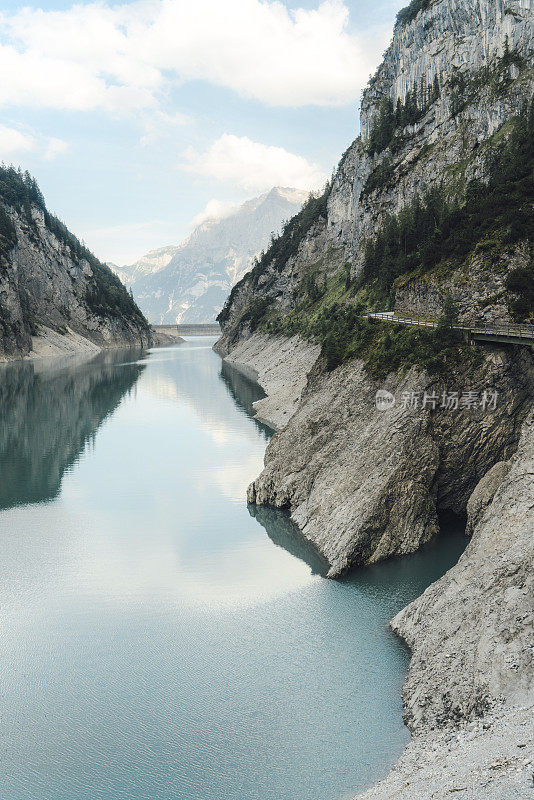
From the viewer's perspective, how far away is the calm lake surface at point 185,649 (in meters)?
22.4

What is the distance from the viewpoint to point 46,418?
101 metres

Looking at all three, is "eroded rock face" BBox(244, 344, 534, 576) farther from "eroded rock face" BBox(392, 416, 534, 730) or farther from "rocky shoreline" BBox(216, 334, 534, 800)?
"eroded rock face" BBox(392, 416, 534, 730)

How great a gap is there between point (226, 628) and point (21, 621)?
41.0ft

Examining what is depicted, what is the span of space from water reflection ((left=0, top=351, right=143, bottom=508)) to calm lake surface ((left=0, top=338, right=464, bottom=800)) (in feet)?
3.51

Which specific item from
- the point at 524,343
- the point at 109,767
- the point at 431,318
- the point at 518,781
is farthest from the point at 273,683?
the point at 431,318

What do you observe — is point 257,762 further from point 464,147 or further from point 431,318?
point 464,147

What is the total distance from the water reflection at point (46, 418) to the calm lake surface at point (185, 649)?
107 cm

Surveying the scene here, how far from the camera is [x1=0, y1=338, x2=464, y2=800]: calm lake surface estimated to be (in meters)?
22.4

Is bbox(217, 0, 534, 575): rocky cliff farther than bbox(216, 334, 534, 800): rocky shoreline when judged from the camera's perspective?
Yes

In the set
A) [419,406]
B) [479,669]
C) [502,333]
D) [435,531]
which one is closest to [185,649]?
[479,669]

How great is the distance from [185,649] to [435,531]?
67.0 feet

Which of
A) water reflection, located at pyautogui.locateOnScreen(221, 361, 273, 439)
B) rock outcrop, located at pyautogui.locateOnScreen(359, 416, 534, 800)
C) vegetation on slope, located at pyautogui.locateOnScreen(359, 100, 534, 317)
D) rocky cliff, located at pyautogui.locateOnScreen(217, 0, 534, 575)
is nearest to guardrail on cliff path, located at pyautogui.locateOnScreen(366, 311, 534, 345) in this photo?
rocky cliff, located at pyautogui.locateOnScreen(217, 0, 534, 575)

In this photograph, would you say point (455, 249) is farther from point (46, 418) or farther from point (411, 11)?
point (411, 11)

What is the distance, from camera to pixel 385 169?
14200 centimetres
